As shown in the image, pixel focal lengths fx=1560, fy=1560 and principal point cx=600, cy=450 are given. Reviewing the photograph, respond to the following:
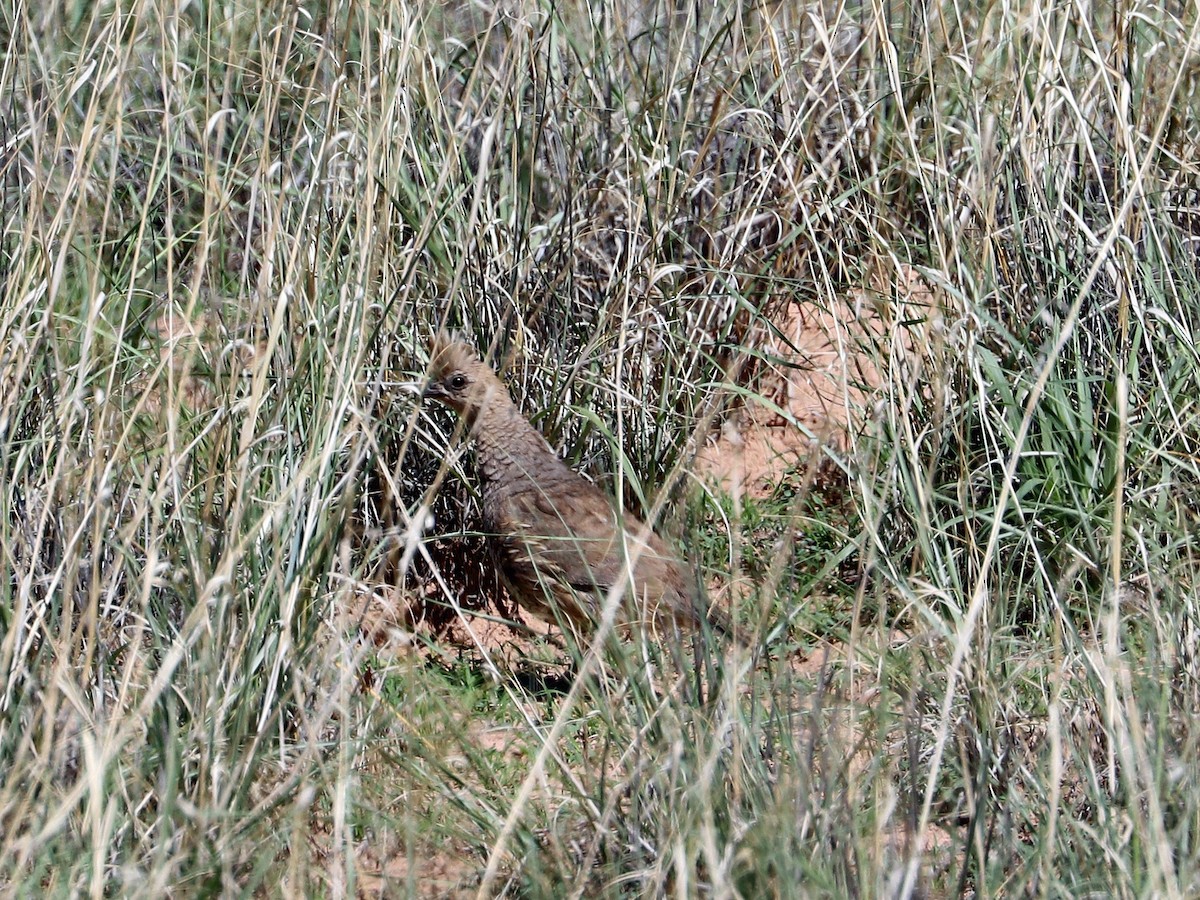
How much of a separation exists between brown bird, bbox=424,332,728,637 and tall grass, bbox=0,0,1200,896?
141 mm

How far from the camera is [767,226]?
4.55 meters

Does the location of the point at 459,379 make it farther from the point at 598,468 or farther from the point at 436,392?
the point at 598,468

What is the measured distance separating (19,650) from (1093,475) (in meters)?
2.32

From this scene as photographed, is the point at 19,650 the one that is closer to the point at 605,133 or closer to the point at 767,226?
the point at 605,133

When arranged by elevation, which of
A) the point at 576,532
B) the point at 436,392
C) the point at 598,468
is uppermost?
the point at 436,392

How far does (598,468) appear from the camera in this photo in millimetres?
4066

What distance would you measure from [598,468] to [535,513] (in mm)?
276

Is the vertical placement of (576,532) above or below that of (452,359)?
below

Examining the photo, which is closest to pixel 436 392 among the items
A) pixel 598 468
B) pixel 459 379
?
pixel 459 379

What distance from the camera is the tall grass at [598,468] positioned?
2.32m

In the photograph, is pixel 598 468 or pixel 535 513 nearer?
pixel 535 513

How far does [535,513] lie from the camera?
3.87m

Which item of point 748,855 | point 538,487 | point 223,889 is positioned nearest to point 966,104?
point 538,487

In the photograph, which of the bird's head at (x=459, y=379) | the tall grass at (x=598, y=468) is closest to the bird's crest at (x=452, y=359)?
the bird's head at (x=459, y=379)
